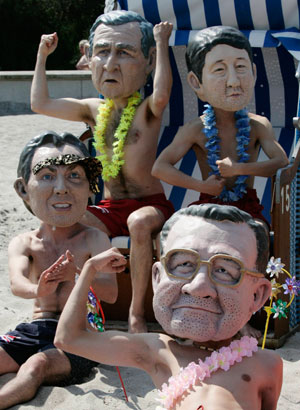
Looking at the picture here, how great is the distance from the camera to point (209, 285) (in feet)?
7.85

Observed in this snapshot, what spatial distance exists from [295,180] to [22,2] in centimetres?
1533

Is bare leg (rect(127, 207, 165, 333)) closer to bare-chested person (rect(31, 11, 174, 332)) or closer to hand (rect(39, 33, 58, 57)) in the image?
bare-chested person (rect(31, 11, 174, 332))

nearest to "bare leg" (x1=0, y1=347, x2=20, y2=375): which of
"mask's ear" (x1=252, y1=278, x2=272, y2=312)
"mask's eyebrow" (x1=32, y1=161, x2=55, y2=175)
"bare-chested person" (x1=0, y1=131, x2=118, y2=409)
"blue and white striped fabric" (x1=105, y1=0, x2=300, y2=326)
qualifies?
"bare-chested person" (x1=0, y1=131, x2=118, y2=409)

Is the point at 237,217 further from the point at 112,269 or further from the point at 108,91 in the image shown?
the point at 108,91

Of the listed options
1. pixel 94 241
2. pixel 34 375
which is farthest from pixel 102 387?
pixel 94 241

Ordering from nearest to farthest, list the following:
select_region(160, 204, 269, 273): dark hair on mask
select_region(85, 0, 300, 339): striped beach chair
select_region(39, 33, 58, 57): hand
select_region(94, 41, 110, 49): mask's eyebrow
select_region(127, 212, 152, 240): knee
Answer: select_region(160, 204, 269, 273): dark hair on mask
select_region(127, 212, 152, 240): knee
select_region(94, 41, 110, 49): mask's eyebrow
select_region(39, 33, 58, 57): hand
select_region(85, 0, 300, 339): striped beach chair

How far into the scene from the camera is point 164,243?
261cm

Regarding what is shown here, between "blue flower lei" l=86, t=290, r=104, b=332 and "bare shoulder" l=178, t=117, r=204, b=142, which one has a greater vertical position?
"bare shoulder" l=178, t=117, r=204, b=142

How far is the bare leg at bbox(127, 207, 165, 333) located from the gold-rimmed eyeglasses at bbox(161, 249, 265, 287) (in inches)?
67.2

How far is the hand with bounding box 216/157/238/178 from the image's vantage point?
4082 mm

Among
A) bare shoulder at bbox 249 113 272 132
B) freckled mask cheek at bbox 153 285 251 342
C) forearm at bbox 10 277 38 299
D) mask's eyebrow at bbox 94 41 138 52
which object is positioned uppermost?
mask's eyebrow at bbox 94 41 138 52

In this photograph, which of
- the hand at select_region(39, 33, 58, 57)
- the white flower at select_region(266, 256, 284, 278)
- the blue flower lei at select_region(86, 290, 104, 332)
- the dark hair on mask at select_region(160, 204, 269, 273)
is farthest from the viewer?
the hand at select_region(39, 33, 58, 57)

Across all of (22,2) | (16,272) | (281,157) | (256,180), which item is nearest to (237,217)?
(16,272)

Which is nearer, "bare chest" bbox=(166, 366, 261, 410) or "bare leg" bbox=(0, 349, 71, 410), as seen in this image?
"bare chest" bbox=(166, 366, 261, 410)
